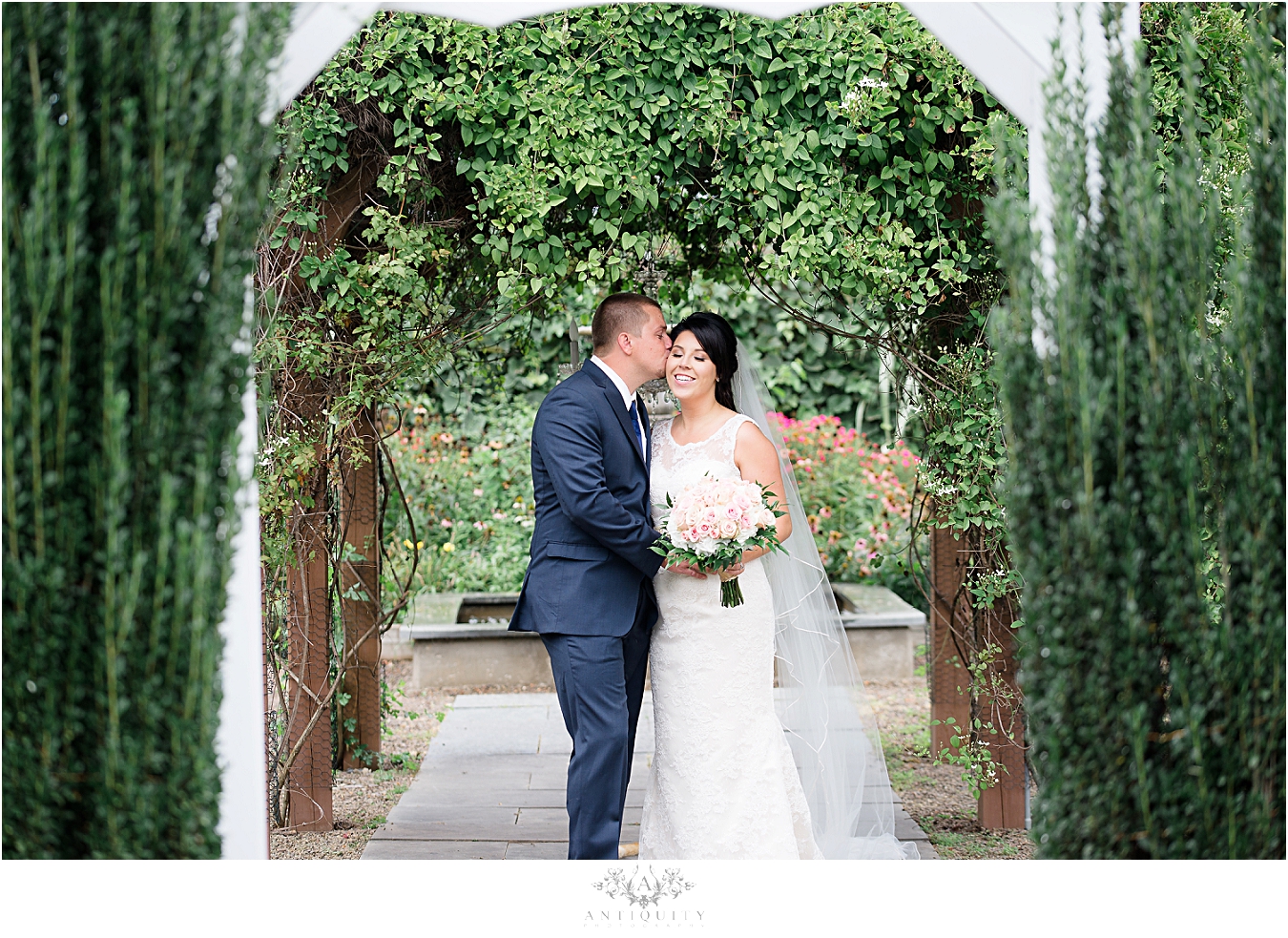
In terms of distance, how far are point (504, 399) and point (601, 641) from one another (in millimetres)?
5156

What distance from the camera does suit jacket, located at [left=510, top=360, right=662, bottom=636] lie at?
3.32 meters

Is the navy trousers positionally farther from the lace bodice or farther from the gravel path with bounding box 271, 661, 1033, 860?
the gravel path with bounding box 271, 661, 1033, 860

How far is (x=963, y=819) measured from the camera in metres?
4.41

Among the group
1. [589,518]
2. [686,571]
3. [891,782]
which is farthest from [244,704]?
[891,782]

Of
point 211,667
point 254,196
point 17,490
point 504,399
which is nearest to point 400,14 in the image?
point 254,196

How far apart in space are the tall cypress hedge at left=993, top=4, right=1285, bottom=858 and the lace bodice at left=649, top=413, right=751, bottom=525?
1.45m

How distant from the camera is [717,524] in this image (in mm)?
3123

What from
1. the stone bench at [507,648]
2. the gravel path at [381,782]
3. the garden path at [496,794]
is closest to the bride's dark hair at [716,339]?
the garden path at [496,794]

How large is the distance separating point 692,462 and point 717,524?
1.58 feet

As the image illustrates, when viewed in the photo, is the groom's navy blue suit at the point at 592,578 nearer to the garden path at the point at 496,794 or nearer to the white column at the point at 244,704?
the garden path at the point at 496,794

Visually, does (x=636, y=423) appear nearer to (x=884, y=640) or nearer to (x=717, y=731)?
(x=717, y=731)

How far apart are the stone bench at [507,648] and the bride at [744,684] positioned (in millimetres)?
2956

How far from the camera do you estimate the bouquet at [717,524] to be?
123 inches

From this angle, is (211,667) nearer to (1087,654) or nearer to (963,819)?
(1087,654)
